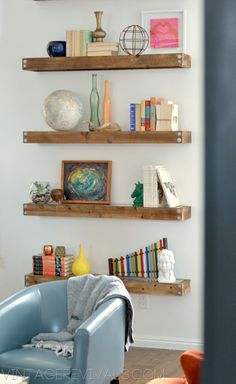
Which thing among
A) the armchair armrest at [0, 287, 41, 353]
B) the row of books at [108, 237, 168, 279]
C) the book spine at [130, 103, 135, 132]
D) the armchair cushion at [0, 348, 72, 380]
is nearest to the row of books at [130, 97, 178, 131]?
the book spine at [130, 103, 135, 132]

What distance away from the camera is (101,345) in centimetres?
371

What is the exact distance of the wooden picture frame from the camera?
530 centimetres

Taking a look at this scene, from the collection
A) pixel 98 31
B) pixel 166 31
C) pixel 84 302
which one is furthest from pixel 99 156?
pixel 84 302

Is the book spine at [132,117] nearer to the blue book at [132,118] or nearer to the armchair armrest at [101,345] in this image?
the blue book at [132,118]

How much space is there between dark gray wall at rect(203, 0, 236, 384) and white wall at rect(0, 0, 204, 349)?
4.82 m

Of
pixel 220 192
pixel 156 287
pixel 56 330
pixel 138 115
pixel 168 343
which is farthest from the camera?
pixel 168 343

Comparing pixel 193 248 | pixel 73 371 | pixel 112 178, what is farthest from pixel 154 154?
pixel 73 371

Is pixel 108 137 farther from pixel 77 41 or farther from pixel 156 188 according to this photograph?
pixel 77 41

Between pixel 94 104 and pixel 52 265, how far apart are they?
117 cm

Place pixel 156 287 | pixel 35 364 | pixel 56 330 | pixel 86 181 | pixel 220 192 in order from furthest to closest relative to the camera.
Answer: pixel 86 181 < pixel 156 287 < pixel 56 330 < pixel 35 364 < pixel 220 192

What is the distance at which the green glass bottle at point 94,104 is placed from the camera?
5254mm

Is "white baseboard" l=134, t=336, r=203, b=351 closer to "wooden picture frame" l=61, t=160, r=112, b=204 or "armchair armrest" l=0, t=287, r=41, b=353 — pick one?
"wooden picture frame" l=61, t=160, r=112, b=204

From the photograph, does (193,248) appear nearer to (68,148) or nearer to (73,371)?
(68,148)

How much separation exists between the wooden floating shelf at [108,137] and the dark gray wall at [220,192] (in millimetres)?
4712
